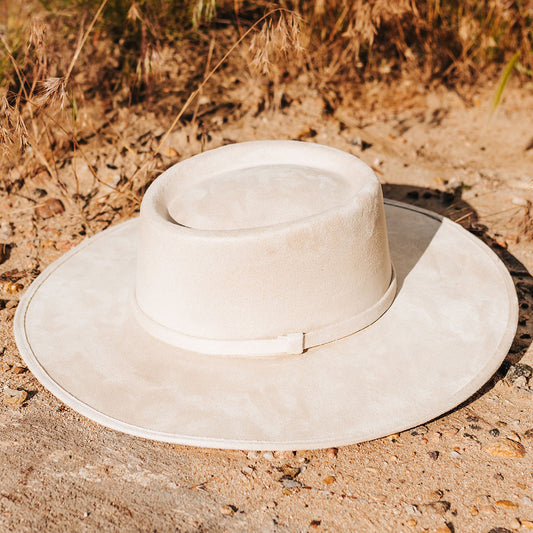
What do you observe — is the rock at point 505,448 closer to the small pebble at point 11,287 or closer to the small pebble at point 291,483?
the small pebble at point 291,483

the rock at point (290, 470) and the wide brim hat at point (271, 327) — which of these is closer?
the wide brim hat at point (271, 327)

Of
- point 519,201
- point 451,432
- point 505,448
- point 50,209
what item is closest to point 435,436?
point 451,432

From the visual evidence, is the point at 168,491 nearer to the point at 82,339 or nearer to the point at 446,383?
the point at 82,339

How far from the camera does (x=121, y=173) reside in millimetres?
4719

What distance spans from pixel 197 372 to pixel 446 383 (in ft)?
3.11

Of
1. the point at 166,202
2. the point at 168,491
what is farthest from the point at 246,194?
the point at 168,491

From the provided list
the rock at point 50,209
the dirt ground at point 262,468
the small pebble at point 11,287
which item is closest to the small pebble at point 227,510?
the dirt ground at point 262,468

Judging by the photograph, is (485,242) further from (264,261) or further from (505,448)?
(264,261)

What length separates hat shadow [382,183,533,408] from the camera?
123 inches

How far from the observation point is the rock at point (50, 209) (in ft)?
14.6

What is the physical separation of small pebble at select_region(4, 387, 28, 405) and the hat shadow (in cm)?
177

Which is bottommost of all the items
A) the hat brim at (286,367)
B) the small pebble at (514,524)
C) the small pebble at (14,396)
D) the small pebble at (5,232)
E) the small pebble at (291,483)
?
the small pebble at (5,232)

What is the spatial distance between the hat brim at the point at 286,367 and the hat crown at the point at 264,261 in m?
0.10

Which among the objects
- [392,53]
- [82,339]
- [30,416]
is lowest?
[30,416]
